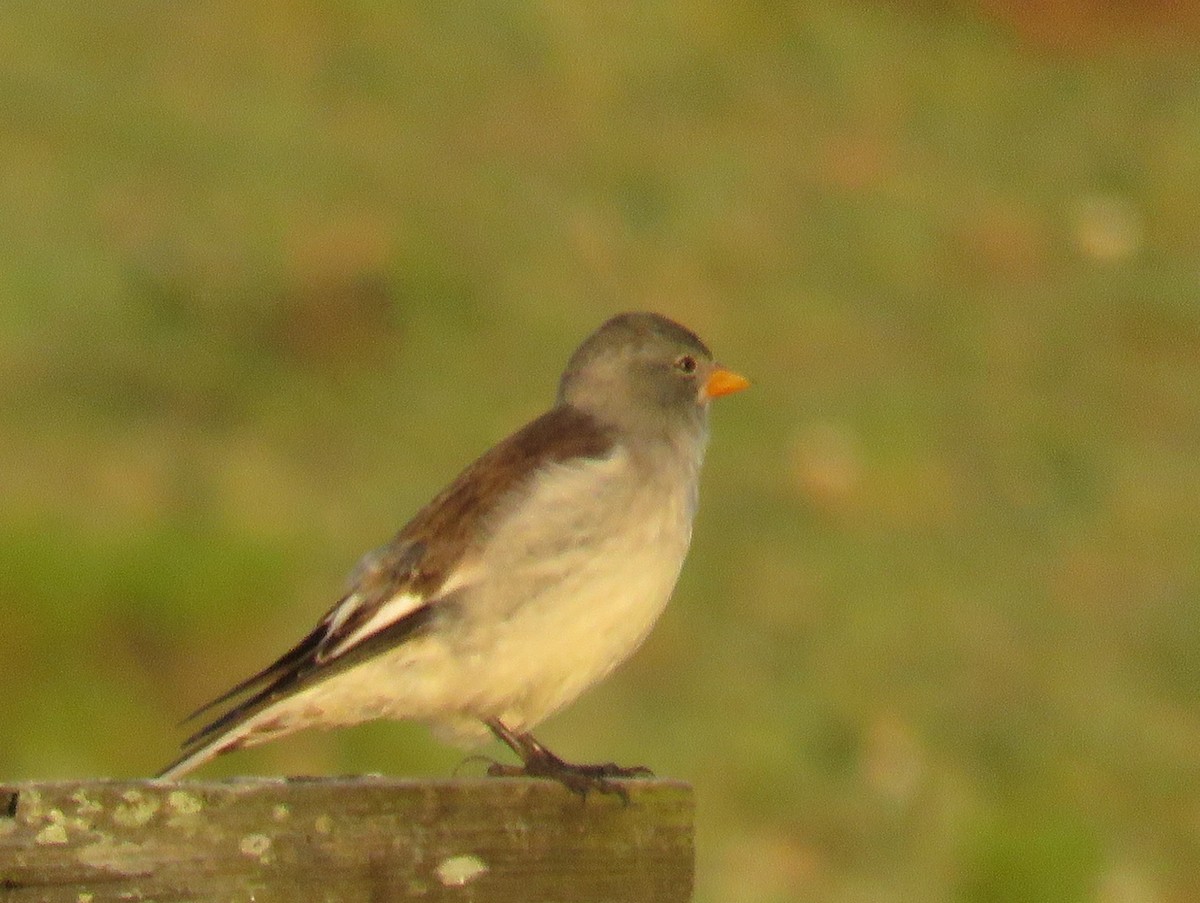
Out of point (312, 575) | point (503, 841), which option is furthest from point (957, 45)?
point (503, 841)

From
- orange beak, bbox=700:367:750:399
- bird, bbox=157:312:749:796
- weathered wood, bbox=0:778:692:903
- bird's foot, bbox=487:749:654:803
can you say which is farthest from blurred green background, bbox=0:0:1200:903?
Result: weathered wood, bbox=0:778:692:903

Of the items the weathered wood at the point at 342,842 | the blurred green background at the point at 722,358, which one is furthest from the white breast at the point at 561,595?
the blurred green background at the point at 722,358

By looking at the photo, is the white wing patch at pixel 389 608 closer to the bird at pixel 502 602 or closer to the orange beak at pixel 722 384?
the bird at pixel 502 602

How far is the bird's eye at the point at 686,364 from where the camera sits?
5875mm

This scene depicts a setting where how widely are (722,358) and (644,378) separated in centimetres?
561

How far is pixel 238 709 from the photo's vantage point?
13.9 ft

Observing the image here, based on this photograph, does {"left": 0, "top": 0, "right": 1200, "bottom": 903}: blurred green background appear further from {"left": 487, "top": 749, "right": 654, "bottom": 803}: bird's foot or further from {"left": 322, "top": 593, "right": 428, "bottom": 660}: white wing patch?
{"left": 487, "top": 749, "right": 654, "bottom": 803}: bird's foot

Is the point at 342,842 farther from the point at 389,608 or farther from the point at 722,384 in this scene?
the point at 722,384

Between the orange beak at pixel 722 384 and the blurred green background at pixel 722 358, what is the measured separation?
168 cm

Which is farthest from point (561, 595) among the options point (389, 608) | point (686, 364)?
point (686, 364)

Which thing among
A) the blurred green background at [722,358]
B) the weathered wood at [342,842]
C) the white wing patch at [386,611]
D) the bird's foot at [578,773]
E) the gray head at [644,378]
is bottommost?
the weathered wood at [342,842]

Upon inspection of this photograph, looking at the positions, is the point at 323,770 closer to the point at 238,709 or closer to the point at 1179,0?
the point at 238,709

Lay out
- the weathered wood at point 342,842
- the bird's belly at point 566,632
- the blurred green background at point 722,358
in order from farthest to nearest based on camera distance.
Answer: the blurred green background at point 722,358
the bird's belly at point 566,632
the weathered wood at point 342,842

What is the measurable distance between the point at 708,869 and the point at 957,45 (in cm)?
1059
